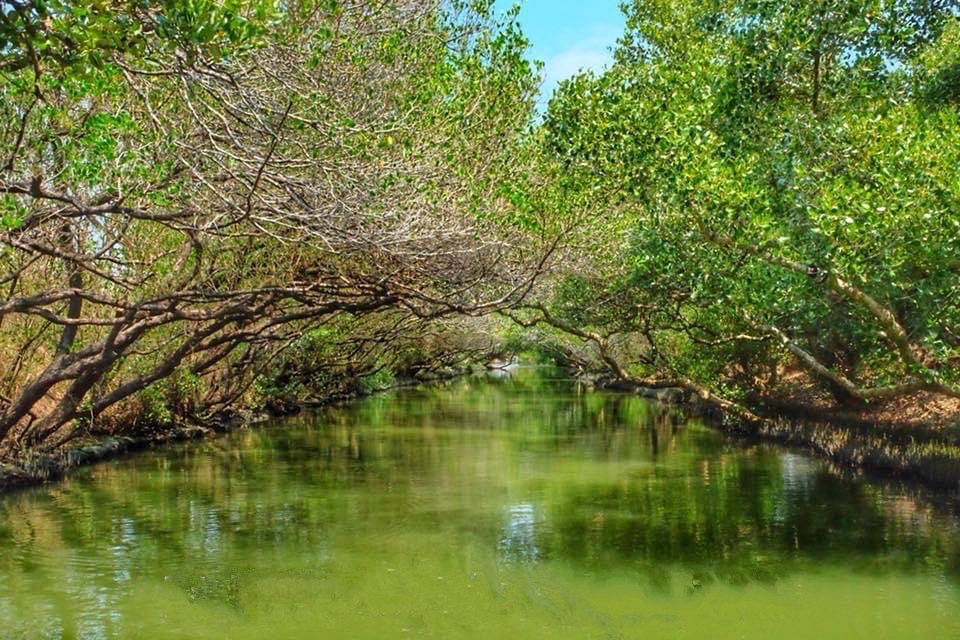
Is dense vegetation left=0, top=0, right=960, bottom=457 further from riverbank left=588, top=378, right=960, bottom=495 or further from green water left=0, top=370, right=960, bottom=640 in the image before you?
green water left=0, top=370, right=960, bottom=640

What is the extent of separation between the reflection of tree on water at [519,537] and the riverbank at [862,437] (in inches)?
326

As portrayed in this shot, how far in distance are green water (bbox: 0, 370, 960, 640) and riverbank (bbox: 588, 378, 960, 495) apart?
1.04 metres

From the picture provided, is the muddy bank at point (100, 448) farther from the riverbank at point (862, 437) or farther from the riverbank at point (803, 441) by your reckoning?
the riverbank at point (862, 437)

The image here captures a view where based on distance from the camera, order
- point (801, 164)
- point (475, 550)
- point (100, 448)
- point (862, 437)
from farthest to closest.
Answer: point (862, 437) < point (100, 448) < point (801, 164) < point (475, 550)

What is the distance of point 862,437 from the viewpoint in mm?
25719

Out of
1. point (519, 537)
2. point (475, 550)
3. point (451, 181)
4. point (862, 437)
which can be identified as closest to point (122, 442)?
point (451, 181)

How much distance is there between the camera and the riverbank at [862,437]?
20766 mm

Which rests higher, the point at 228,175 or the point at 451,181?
the point at 451,181

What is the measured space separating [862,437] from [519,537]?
13.4 metres

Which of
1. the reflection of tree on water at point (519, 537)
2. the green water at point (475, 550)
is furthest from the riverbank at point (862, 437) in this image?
the reflection of tree on water at point (519, 537)

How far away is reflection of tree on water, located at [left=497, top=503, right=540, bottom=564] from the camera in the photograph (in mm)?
14680

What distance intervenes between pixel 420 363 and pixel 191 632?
5845 cm

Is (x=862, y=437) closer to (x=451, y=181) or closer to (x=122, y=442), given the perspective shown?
(x=451, y=181)

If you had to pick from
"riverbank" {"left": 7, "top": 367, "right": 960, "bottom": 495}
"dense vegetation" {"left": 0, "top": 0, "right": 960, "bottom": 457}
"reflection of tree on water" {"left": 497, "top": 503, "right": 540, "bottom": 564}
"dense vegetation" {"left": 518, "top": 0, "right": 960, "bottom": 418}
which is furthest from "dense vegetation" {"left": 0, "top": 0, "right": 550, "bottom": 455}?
"reflection of tree on water" {"left": 497, "top": 503, "right": 540, "bottom": 564}
